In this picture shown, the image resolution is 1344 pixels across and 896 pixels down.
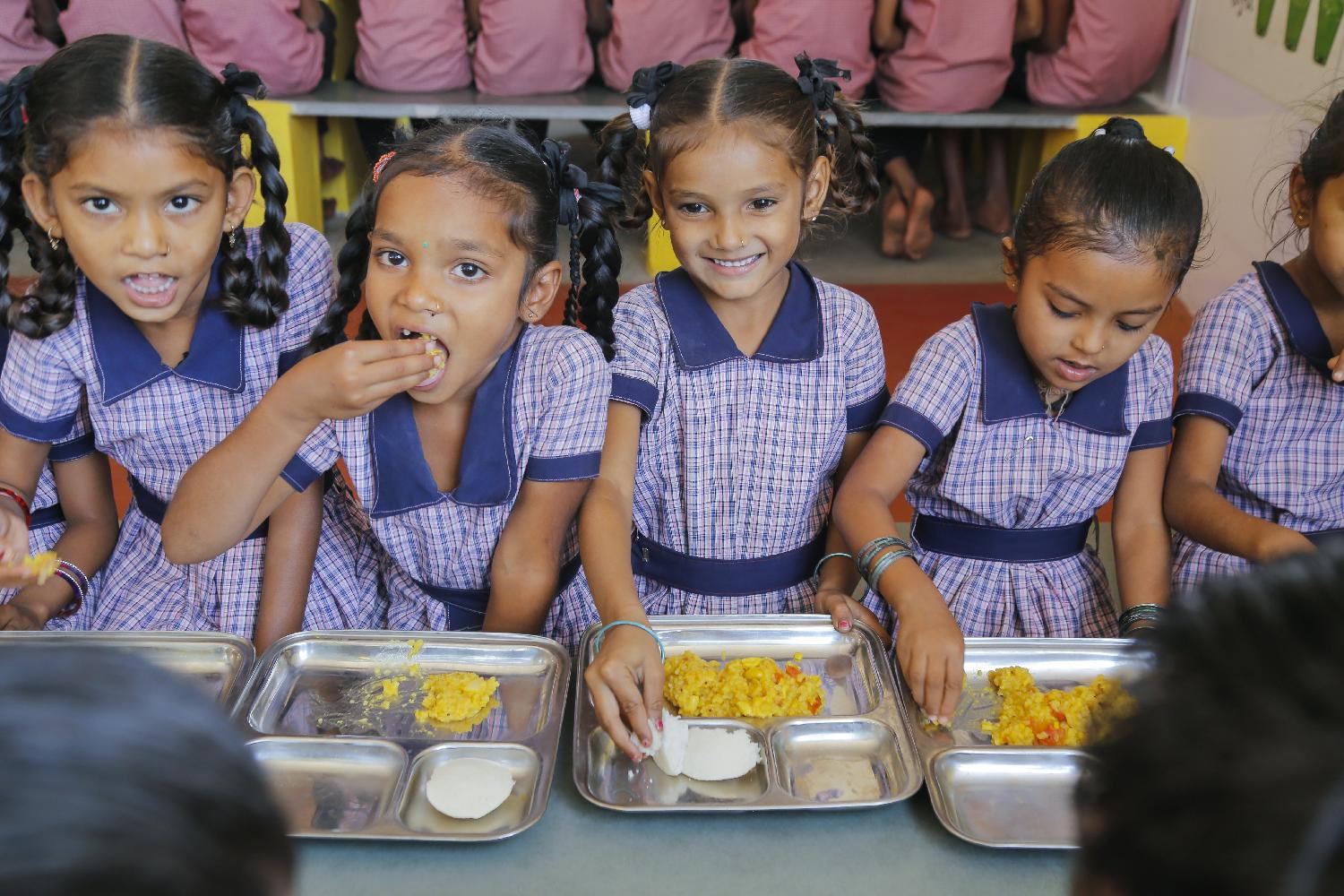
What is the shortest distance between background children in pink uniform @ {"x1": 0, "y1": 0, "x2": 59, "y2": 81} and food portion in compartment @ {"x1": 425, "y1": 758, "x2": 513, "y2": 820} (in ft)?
13.5

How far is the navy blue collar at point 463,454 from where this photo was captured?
1686mm

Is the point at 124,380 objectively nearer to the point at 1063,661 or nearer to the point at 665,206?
the point at 665,206

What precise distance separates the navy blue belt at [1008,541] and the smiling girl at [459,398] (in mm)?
639

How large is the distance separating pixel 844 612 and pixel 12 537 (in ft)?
3.83

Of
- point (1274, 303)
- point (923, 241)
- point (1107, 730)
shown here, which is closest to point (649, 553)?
point (1274, 303)

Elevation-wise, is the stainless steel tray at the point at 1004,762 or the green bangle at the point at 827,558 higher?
the stainless steel tray at the point at 1004,762

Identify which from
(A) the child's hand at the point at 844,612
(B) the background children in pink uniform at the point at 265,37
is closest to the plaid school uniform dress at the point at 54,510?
(A) the child's hand at the point at 844,612

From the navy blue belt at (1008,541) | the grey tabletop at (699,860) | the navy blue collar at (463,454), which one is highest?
the navy blue collar at (463,454)

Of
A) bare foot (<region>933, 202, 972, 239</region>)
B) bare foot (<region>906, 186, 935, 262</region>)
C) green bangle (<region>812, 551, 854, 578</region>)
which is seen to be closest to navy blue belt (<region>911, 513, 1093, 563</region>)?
green bangle (<region>812, 551, 854, 578</region>)

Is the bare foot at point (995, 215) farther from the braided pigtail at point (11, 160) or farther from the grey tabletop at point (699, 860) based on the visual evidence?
the grey tabletop at point (699, 860)

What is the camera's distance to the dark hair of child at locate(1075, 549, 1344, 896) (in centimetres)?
41

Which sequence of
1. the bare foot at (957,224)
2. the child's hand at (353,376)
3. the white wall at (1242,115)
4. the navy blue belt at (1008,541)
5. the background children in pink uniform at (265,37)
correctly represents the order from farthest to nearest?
1. the bare foot at (957,224)
2. the background children in pink uniform at (265,37)
3. the white wall at (1242,115)
4. the navy blue belt at (1008,541)
5. the child's hand at (353,376)

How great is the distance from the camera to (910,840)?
115 cm

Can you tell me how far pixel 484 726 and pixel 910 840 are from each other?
1.70 feet
